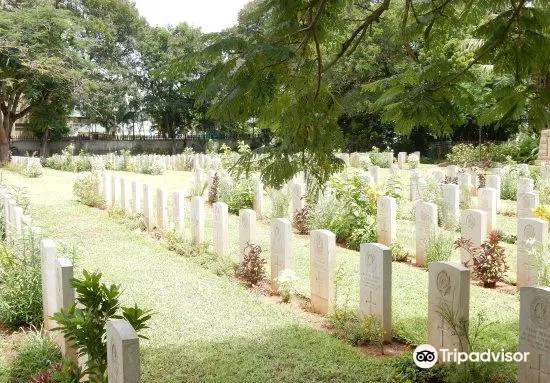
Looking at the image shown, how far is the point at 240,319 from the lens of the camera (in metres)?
5.60

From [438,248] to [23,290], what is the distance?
5.21 meters

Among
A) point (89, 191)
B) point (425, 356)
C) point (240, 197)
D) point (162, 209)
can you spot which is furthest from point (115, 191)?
point (425, 356)

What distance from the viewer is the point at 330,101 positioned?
3766 millimetres

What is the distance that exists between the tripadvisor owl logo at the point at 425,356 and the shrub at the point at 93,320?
215cm

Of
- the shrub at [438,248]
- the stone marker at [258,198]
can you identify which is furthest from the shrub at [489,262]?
the stone marker at [258,198]

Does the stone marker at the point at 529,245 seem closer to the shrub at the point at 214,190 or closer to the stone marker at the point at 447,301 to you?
A: the stone marker at the point at 447,301

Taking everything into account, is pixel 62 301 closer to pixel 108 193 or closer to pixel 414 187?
pixel 108 193

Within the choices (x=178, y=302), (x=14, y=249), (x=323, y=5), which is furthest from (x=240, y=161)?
(x=14, y=249)

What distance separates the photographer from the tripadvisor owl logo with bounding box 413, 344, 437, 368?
4258 millimetres

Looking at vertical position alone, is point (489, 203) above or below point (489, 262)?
above

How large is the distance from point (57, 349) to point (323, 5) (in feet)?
11.4

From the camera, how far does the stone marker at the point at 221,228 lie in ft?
26.6

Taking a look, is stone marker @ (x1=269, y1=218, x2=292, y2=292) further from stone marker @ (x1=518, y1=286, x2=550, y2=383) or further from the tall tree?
stone marker @ (x1=518, y1=286, x2=550, y2=383)
